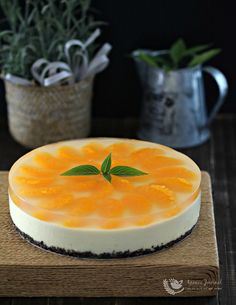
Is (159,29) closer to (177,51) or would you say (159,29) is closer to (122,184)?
(177,51)

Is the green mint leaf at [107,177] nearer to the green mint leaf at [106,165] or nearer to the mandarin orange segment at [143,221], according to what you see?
the green mint leaf at [106,165]

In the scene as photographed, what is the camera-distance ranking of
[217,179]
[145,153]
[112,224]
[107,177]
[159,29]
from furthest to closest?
1. [159,29]
2. [217,179]
3. [145,153]
4. [107,177]
5. [112,224]

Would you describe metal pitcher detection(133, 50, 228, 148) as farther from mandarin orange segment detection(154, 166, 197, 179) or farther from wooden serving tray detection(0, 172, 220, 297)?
wooden serving tray detection(0, 172, 220, 297)

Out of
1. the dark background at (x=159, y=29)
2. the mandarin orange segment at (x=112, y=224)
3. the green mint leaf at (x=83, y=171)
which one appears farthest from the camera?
the dark background at (x=159, y=29)

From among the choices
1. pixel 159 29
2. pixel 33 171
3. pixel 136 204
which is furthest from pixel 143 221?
pixel 159 29

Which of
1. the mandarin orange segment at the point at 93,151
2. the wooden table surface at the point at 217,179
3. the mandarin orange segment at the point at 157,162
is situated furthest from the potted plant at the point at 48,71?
the mandarin orange segment at the point at 157,162

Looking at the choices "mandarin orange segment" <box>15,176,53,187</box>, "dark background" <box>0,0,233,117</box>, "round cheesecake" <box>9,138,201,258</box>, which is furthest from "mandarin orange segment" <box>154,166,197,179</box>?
"dark background" <box>0,0,233,117</box>

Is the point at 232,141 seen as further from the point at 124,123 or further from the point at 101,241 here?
the point at 101,241

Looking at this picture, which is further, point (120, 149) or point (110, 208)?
point (120, 149)
